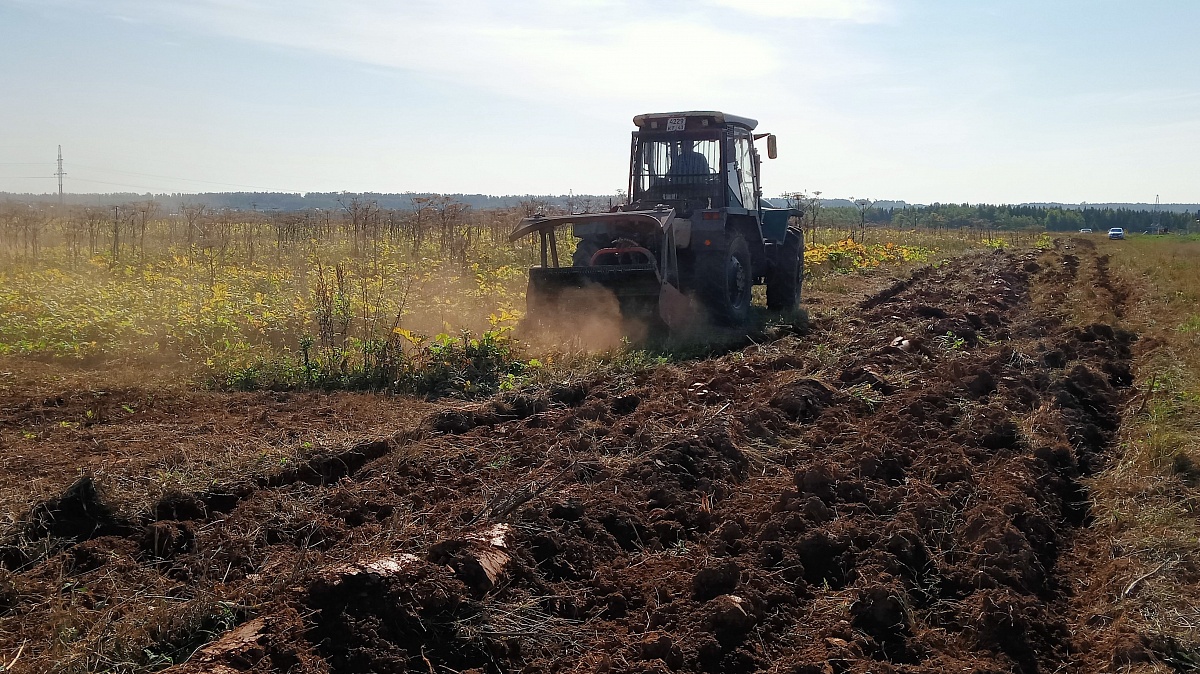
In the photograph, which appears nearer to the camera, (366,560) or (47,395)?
(366,560)

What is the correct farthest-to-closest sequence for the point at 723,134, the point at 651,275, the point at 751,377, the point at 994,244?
the point at 994,244, the point at 723,134, the point at 651,275, the point at 751,377

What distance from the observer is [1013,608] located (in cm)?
371

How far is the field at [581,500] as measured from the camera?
3.40m

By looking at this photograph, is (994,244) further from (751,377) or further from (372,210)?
(751,377)

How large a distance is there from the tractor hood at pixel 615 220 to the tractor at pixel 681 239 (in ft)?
0.04

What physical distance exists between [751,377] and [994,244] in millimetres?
34662

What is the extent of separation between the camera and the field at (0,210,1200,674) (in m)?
3.40

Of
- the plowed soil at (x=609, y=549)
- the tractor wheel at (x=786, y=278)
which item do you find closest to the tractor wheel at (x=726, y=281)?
the tractor wheel at (x=786, y=278)

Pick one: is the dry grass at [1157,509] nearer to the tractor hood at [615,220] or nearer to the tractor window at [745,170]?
the tractor hood at [615,220]

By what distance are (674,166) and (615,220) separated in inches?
81.8

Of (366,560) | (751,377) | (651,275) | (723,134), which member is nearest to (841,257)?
(723,134)

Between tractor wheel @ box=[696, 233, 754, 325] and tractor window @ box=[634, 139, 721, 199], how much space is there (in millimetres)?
975

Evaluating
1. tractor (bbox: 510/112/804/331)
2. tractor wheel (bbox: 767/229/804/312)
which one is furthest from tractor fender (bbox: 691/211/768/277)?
tractor wheel (bbox: 767/229/804/312)

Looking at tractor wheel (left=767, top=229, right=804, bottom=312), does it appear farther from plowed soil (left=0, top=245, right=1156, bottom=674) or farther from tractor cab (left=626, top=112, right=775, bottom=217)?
plowed soil (left=0, top=245, right=1156, bottom=674)
